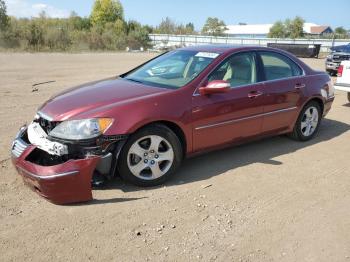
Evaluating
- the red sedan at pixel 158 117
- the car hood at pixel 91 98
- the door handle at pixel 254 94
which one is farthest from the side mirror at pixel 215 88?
the door handle at pixel 254 94

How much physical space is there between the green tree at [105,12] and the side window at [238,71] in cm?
6752

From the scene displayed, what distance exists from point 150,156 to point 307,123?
10.5 feet

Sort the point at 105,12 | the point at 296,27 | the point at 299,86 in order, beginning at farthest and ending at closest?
the point at 296,27 → the point at 105,12 → the point at 299,86

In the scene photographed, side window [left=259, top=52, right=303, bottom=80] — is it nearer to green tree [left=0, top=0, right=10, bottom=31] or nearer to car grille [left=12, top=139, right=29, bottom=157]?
car grille [left=12, top=139, right=29, bottom=157]

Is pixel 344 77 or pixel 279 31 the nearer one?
pixel 344 77

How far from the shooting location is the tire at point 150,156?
419 cm

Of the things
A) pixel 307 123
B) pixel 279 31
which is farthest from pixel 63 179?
pixel 279 31

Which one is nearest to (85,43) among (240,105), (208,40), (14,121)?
(208,40)

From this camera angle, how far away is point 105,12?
69.8 m

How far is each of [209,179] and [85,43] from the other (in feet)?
124

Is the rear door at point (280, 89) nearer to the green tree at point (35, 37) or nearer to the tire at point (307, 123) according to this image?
the tire at point (307, 123)

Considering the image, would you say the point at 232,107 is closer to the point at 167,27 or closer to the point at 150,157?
the point at 150,157

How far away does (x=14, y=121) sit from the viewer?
701 cm

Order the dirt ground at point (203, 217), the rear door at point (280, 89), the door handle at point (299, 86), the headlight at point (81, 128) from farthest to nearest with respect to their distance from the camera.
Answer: the door handle at point (299, 86) < the rear door at point (280, 89) < the headlight at point (81, 128) < the dirt ground at point (203, 217)
